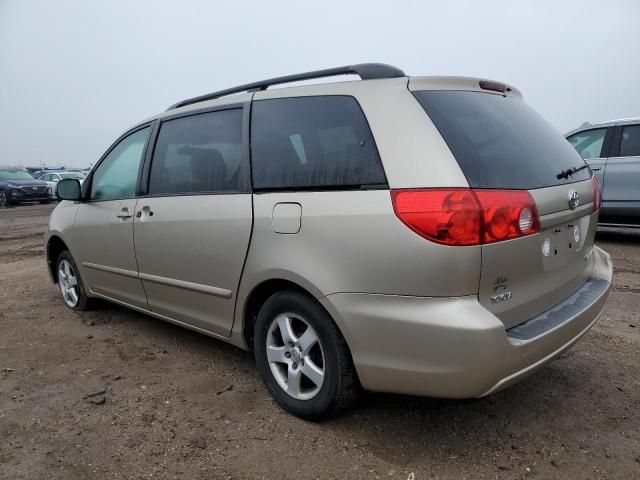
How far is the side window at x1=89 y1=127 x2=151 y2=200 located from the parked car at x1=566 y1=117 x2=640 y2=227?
6292mm

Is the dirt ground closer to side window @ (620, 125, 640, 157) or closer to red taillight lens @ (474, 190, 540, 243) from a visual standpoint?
red taillight lens @ (474, 190, 540, 243)

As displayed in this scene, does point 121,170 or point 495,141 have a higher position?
point 495,141

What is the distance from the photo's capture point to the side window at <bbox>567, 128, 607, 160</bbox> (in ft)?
23.9

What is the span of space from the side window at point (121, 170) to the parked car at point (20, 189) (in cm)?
1884

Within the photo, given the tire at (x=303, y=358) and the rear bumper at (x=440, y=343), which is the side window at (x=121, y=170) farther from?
the rear bumper at (x=440, y=343)

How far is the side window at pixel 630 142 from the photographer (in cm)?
693

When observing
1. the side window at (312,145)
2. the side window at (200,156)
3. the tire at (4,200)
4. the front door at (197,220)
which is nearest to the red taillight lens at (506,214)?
the side window at (312,145)

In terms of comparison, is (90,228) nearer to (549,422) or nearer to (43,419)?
(43,419)

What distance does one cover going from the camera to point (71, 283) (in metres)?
4.55

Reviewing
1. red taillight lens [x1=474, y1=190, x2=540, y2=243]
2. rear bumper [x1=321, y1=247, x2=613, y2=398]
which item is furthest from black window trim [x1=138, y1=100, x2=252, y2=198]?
red taillight lens [x1=474, y1=190, x2=540, y2=243]

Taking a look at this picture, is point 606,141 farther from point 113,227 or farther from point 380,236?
point 113,227

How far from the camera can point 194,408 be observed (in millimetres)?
2756

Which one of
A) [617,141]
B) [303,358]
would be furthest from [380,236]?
[617,141]

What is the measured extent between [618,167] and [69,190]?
6.86m
